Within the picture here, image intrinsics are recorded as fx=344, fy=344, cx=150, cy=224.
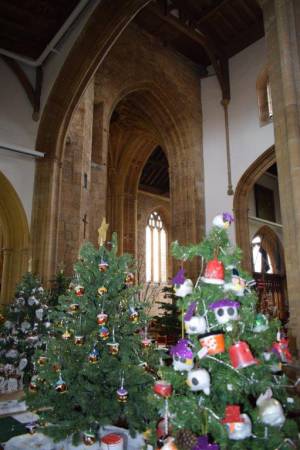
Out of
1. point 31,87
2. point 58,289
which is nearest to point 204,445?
point 58,289

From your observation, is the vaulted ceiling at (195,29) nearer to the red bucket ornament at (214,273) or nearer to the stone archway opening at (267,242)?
the stone archway opening at (267,242)

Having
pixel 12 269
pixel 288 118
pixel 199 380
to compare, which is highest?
pixel 288 118

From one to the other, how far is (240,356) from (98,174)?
880cm

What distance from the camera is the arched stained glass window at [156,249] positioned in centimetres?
2019

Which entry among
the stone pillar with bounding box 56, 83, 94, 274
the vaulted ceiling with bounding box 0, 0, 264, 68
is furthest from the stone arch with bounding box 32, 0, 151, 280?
the vaulted ceiling with bounding box 0, 0, 264, 68

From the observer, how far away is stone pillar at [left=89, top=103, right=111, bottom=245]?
9.66m

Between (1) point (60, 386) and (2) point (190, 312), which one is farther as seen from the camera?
(1) point (60, 386)

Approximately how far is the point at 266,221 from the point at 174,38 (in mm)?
8379

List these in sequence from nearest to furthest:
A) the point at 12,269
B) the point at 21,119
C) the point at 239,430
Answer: the point at 239,430, the point at 12,269, the point at 21,119

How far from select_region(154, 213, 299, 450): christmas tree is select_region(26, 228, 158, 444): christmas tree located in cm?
A: 87

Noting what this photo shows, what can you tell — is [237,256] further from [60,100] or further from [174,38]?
[174,38]

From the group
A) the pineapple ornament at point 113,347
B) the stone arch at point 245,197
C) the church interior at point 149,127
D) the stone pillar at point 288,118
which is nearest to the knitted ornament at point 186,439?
the church interior at point 149,127

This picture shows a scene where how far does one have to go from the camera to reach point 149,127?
48.0 ft

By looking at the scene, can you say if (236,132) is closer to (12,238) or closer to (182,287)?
(12,238)
